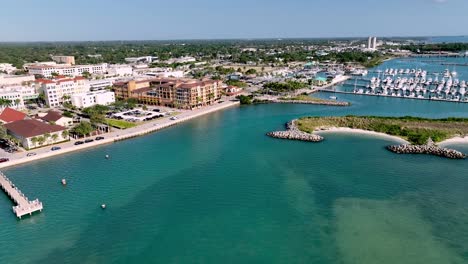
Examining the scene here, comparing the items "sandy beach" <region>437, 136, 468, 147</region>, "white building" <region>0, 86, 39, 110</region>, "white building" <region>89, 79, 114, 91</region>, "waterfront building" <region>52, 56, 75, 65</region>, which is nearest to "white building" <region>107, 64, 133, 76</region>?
"white building" <region>89, 79, 114, 91</region>

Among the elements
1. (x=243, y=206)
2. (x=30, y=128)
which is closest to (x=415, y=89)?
(x=243, y=206)

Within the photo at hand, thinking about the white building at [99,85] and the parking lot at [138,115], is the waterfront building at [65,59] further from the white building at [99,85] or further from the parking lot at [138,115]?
the parking lot at [138,115]

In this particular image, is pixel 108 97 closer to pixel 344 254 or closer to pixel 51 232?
pixel 51 232

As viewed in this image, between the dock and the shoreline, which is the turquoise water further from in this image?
the shoreline

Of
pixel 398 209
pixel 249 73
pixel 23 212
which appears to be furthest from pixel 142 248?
pixel 249 73

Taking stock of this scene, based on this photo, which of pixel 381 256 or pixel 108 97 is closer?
pixel 381 256

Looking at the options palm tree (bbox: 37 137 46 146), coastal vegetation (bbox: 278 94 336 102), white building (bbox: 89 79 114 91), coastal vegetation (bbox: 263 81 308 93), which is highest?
white building (bbox: 89 79 114 91)

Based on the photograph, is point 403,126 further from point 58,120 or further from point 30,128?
point 30,128
